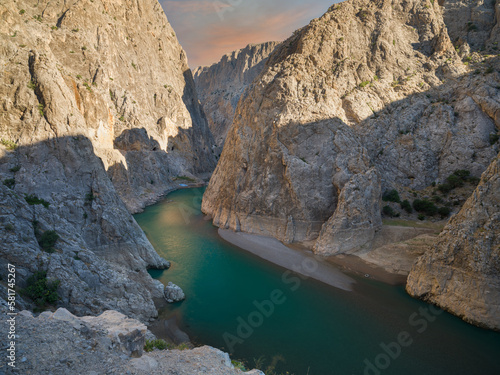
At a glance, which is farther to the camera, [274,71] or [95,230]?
[274,71]

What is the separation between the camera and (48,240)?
1557cm

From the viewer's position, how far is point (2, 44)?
20953mm

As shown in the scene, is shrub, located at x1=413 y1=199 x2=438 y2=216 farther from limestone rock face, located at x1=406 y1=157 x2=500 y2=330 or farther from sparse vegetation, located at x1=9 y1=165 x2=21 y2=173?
sparse vegetation, located at x1=9 y1=165 x2=21 y2=173

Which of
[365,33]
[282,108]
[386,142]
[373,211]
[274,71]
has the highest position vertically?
[365,33]

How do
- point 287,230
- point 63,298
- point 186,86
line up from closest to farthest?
point 63,298 < point 287,230 < point 186,86

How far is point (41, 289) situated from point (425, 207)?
107 feet

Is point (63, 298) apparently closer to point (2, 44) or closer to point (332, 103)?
point (2, 44)

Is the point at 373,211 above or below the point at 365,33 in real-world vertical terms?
below

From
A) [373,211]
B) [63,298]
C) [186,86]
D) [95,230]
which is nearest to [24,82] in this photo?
[95,230]

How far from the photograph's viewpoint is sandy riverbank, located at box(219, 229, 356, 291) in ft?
79.0

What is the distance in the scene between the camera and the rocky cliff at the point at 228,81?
133000mm

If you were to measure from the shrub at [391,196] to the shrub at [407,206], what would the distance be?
2.01 feet

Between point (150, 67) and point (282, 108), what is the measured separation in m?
57.8

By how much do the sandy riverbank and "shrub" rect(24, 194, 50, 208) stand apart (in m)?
19.9
